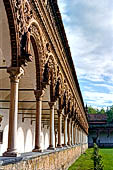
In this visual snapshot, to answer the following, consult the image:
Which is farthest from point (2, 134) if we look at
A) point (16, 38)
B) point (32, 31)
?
point (16, 38)

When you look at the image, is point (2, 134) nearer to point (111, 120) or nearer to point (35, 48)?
point (35, 48)

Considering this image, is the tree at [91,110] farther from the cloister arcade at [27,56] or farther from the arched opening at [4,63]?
the arched opening at [4,63]

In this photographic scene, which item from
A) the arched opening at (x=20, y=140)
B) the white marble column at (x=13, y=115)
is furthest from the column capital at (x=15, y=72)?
the arched opening at (x=20, y=140)

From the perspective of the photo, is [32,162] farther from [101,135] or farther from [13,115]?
[101,135]

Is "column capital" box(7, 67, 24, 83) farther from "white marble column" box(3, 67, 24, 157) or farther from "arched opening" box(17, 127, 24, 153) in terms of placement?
"arched opening" box(17, 127, 24, 153)

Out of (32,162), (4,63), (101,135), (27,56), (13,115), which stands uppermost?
(4,63)

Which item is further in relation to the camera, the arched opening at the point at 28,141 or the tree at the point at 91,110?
the tree at the point at 91,110

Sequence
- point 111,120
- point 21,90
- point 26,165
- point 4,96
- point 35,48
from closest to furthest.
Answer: point 26,165, point 35,48, point 21,90, point 4,96, point 111,120

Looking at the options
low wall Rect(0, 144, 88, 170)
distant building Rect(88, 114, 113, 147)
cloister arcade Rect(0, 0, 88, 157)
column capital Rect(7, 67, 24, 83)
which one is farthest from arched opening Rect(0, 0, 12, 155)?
distant building Rect(88, 114, 113, 147)

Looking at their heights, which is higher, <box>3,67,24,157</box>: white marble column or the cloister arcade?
the cloister arcade

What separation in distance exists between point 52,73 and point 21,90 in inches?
99.2

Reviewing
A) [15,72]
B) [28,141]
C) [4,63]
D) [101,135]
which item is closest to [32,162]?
[15,72]

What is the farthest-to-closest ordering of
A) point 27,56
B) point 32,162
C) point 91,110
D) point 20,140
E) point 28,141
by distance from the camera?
point 91,110
point 28,141
point 20,140
point 32,162
point 27,56

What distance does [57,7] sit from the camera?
1123cm
